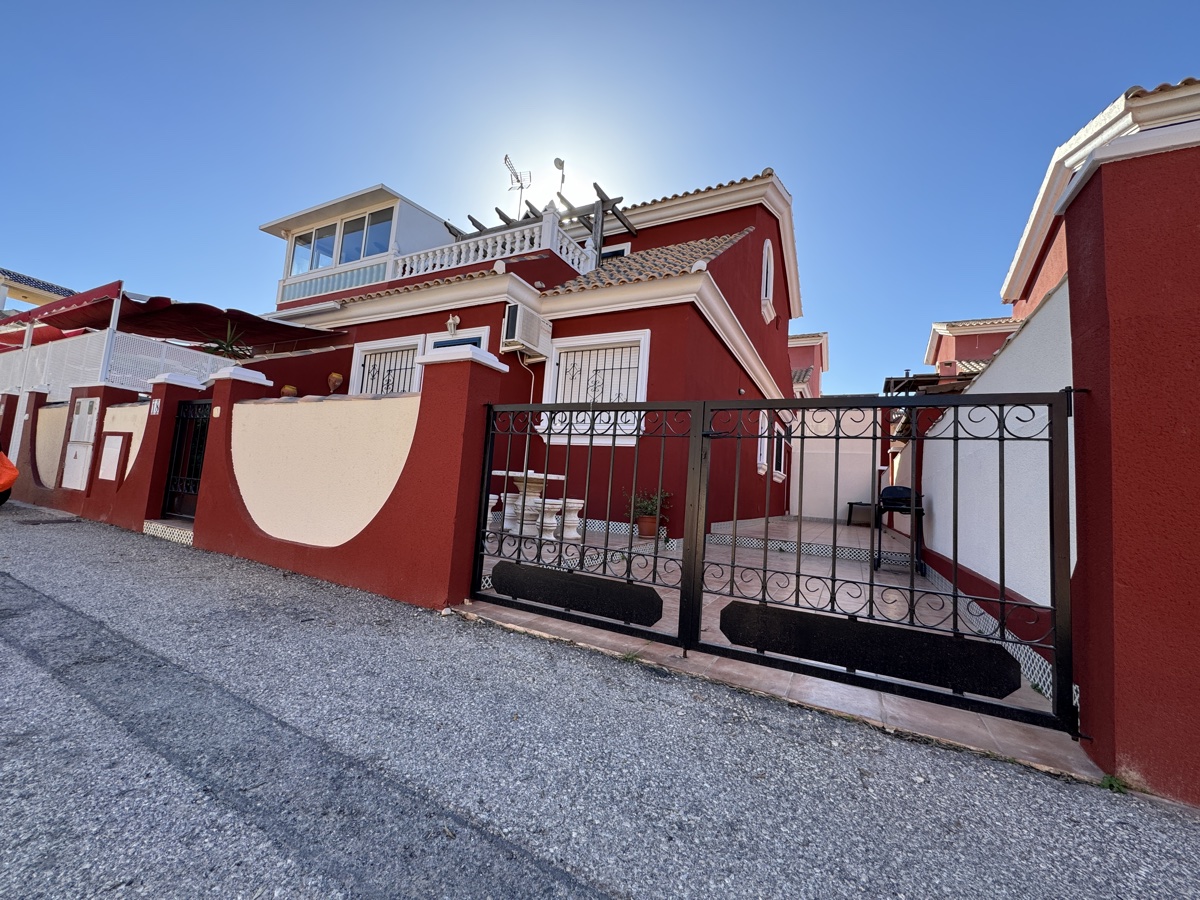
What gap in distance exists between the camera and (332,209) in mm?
11836

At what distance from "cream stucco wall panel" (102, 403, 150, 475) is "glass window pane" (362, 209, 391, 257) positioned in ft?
21.0

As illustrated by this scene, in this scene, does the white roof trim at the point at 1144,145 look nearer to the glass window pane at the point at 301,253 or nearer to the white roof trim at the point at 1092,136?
the white roof trim at the point at 1092,136

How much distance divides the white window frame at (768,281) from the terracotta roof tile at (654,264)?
1.52m

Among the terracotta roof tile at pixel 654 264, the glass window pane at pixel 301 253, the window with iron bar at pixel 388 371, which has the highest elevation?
the glass window pane at pixel 301 253

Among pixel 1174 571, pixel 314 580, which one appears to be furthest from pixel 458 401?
pixel 1174 571

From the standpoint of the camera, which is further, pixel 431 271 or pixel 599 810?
pixel 431 271

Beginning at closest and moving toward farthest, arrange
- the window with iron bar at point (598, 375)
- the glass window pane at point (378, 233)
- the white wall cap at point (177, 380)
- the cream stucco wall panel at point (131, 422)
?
the white wall cap at point (177, 380), the cream stucco wall panel at point (131, 422), the window with iron bar at point (598, 375), the glass window pane at point (378, 233)

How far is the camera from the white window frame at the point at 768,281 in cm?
1123

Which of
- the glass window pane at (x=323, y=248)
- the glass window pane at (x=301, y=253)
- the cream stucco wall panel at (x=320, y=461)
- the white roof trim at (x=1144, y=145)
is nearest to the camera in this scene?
the white roof trim at (x=1144, y=145)

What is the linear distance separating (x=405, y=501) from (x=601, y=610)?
6.04ft

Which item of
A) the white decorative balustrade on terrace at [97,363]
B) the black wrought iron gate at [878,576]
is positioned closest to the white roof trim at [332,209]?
the white decorative balustrade on terrace at [97,363]

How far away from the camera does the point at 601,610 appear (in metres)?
3.13

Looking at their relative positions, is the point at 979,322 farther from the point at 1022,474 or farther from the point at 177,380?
the point at 177,380

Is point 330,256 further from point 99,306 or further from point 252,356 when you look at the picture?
point 99,306
